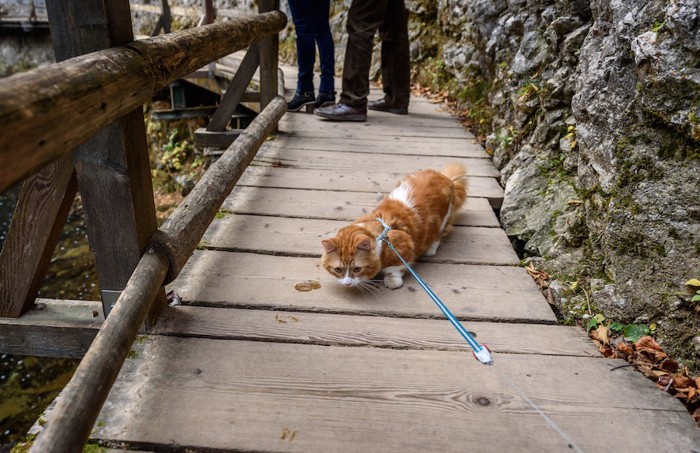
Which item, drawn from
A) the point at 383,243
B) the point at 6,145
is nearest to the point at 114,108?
the point at 6,145

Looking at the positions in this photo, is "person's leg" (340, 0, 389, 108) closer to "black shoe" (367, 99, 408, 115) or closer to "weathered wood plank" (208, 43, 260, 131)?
"black shoe" (367, 99, 408, 115)

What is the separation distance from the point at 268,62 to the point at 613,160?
2.79m

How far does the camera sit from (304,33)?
4.40 metres

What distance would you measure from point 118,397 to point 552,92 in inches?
107

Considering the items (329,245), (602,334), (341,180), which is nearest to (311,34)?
(341,180)

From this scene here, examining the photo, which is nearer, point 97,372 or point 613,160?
point 97,372

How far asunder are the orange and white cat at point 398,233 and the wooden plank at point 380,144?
118cm

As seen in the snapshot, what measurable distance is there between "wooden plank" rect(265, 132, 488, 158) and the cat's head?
1.87 metres

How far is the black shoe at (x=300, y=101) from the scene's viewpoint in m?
4.90

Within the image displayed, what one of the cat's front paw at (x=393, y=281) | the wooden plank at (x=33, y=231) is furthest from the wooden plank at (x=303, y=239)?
the wooden plank at (x=33, y=231)

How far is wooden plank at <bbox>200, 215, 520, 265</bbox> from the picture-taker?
248 centimetres

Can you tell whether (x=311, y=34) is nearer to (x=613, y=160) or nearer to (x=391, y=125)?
(x=391, y=125)

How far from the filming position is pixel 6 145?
2.73ft

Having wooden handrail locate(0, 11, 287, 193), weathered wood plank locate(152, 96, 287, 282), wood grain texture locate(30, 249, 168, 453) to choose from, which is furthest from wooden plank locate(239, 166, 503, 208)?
wood grain texture locate(30, 249, 168, 453)
